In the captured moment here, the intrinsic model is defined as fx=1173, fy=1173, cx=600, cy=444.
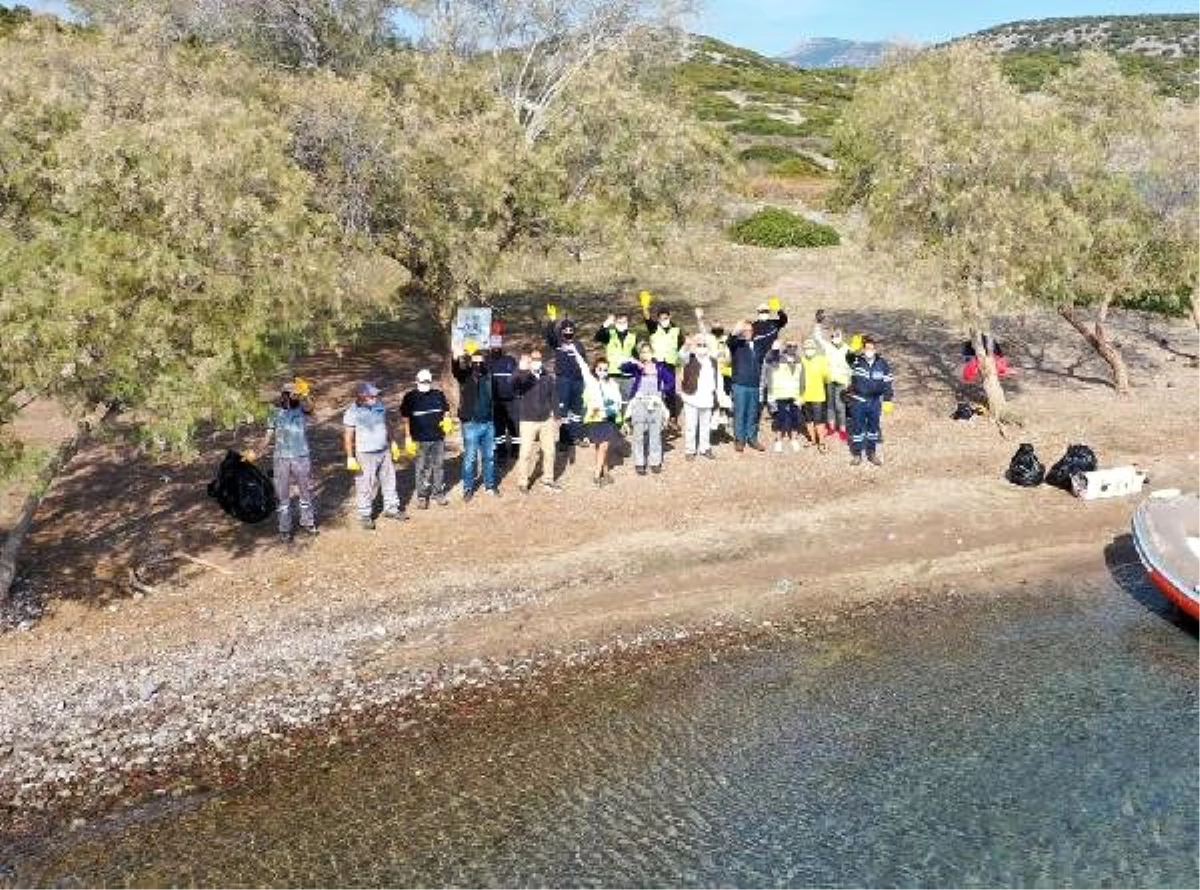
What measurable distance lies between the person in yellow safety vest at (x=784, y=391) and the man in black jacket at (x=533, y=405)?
3626mm

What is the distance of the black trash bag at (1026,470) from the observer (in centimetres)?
1688

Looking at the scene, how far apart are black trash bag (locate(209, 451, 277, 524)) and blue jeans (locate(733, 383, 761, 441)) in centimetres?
701

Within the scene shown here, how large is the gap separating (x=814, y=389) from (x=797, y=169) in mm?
37545

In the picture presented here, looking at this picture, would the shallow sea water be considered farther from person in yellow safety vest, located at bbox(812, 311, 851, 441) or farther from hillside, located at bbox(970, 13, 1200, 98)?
hillside, located at bbox(970, 13, 1200, 98)

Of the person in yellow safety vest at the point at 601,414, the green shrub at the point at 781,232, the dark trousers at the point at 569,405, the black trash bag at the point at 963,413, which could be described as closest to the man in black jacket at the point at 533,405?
the dark trousers at the point at 569,405

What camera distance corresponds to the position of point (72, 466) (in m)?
17.1

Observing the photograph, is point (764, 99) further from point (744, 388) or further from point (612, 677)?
point (612, 677)

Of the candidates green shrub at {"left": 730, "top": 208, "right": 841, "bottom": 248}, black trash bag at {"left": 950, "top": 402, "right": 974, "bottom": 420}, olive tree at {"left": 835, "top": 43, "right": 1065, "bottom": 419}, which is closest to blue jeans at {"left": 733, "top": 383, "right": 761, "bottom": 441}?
olive tree at {"left": 835, "top": 43, "right": 1065, "bottom": 419}

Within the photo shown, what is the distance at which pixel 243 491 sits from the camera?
48.9 ft

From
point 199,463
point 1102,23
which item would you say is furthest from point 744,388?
point 1102,23

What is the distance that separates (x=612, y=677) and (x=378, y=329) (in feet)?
53.6

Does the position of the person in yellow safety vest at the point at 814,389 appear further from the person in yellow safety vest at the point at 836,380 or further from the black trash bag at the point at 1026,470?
the black trash bag at the point at 1026,470

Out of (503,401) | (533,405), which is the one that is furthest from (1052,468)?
(503,401)

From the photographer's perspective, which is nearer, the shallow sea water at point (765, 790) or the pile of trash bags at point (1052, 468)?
the shallow sea water at point (765, 790)
